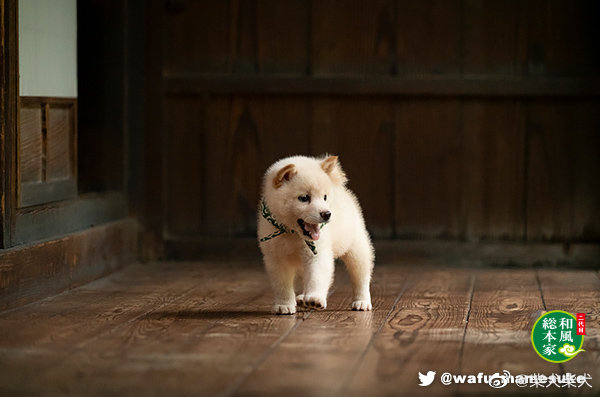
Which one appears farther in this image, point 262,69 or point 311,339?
point 262,69

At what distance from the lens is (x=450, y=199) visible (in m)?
5.25

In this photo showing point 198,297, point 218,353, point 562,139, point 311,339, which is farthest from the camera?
point 562,139

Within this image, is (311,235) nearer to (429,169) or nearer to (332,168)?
(332,168)

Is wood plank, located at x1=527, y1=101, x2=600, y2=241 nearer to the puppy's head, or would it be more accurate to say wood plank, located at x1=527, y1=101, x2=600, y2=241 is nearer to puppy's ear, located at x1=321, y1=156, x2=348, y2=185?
puppy's ear, located at x1=321, y1=156, x2=348, y2=185

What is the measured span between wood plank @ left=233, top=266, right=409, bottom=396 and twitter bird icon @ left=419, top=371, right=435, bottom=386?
0.68ft

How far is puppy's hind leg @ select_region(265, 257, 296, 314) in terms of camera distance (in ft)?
12.0

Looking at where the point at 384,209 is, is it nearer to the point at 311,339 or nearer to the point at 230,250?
the point at 230,250

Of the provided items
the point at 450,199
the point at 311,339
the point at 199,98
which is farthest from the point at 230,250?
the point at 311,339

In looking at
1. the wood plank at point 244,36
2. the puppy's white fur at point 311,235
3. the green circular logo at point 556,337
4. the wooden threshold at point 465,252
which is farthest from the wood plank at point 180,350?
the wood plank at point 244,36

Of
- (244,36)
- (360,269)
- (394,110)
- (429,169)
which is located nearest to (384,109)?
A: (394,110)

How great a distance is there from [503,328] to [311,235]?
76 centimetres

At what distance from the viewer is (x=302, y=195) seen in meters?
3.50

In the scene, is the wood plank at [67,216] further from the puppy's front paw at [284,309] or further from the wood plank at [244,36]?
the puppy's front paw at [284,309]

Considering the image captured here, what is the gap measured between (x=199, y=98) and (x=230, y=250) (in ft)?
2.81
